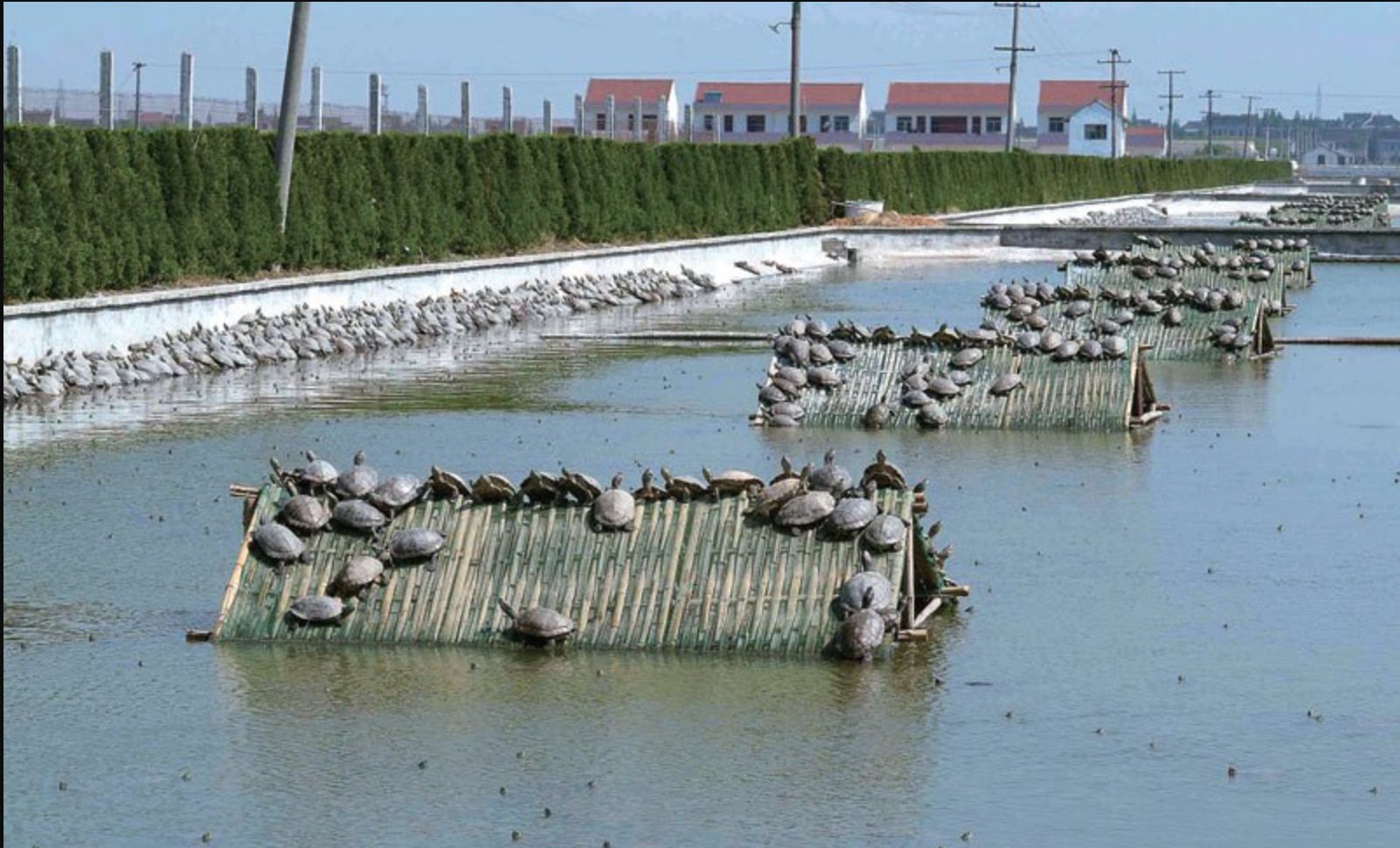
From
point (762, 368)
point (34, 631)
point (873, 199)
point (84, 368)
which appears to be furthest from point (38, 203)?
point (873, 199)

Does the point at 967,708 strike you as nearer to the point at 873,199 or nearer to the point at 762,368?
the point at 762,368

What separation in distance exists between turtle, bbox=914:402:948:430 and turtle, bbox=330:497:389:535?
8.07 metres

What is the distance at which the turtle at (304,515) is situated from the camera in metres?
10.6

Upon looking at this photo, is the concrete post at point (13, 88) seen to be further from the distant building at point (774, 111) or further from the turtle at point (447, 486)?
the distant building at point (774, 111)

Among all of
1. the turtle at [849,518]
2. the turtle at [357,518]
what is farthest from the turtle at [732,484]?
the turtle at [357,518]

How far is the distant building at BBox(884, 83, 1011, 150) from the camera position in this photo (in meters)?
154

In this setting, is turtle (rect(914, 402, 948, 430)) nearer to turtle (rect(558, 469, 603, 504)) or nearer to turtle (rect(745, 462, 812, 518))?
turtle (rect(745, 462, 812, 518))

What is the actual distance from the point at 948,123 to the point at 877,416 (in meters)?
139

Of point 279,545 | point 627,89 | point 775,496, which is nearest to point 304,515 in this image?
point 279,545

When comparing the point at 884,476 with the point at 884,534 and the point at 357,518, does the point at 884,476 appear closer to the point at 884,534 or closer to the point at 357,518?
the point at 884,534

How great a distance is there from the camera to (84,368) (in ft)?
68.7

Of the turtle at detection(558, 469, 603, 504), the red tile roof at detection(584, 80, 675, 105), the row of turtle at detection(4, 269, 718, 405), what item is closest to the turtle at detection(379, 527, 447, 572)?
the turtle at detection(558, 469, 603, 504)

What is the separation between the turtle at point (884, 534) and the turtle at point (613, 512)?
3.19 feet

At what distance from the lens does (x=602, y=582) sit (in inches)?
408
